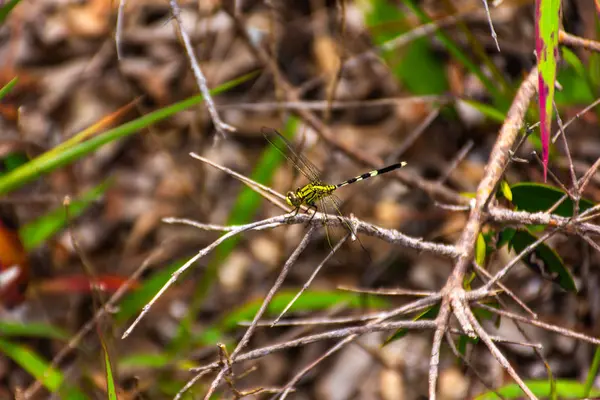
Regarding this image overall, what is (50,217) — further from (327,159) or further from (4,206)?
(327,159)

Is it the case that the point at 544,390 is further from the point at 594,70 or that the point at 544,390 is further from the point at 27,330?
the point at 27,330

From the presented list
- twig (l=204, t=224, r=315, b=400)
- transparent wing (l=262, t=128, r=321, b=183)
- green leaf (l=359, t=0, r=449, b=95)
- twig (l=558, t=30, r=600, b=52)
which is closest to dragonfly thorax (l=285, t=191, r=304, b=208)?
transparent wing (l=262, t=128, r=321, b=183)

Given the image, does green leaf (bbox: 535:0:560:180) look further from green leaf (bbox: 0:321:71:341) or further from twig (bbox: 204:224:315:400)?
green leaf (bbox: 0:321:71:341)

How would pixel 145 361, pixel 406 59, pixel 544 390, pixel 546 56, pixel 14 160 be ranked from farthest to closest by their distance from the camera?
pixel 406 59, pixel 145 361, pixel 14 160, pixel 544 390, pixel 546 56

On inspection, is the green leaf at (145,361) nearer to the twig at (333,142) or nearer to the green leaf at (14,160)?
the green leaf at (14,160)

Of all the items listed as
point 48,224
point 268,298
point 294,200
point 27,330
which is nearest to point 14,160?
point 48,224
